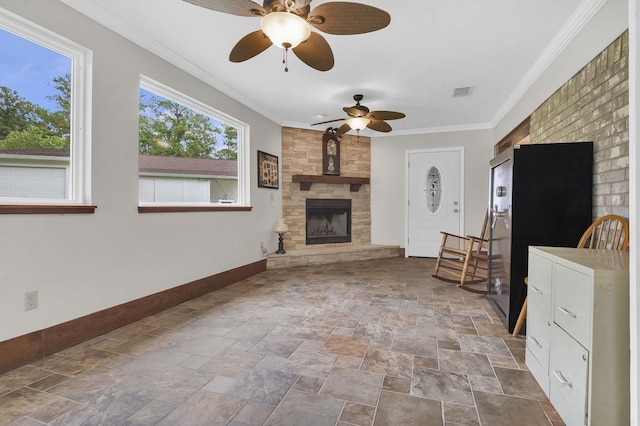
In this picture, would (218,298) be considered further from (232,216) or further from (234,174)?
(234,174)

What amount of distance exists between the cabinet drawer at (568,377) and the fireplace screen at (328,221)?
4135 millimetres

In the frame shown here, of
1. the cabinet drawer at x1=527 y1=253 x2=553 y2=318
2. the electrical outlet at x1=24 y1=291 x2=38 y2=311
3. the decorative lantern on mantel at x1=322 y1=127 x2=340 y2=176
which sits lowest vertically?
the electrical outlet at x1=24 y1=291 x2=38 y2=311

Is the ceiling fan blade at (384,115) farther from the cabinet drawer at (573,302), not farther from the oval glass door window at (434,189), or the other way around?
the cabinet drawer at (573,302)

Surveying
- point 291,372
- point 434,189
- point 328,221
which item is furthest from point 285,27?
point 434,189

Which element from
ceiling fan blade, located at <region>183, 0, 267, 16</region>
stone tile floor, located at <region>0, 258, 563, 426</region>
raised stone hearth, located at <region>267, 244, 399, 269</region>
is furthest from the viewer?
raised stone hearth, located at <region>267, 244, 399, 269</region>

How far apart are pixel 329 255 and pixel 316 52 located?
3.48 metres

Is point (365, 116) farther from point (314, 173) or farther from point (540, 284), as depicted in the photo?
point (540, 284)

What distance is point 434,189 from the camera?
18.3 feet

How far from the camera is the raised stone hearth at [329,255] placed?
475 cm

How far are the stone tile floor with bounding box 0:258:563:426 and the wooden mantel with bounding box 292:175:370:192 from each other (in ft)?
8.64

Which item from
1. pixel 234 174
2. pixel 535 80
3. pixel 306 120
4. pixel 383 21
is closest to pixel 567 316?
pixel 383 21

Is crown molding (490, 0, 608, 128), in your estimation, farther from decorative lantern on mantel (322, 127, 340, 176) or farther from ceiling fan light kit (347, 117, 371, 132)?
decorative lantern on mantel (322, 127, 340, 176)

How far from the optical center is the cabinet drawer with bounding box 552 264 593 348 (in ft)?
4.02

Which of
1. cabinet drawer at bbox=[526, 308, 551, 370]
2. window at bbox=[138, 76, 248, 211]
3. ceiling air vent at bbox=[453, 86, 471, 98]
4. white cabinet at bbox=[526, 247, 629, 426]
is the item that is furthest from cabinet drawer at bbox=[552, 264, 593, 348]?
window at bbox=[138, 76, 248, 211]
